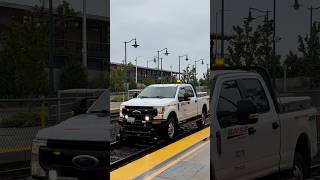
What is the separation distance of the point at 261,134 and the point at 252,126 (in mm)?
160

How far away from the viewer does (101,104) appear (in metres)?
1.74

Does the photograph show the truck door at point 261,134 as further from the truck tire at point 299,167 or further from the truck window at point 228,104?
the truck tire at point 299,167

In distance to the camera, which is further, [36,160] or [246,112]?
[246,112]

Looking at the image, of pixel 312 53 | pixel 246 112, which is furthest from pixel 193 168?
pixel 312 53

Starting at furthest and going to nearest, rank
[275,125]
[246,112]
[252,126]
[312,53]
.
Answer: [312,53]
[275,125]
[252,126]
[246,112]

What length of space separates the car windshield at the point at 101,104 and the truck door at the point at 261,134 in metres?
0.70

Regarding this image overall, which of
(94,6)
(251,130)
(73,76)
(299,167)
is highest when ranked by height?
(94,6)

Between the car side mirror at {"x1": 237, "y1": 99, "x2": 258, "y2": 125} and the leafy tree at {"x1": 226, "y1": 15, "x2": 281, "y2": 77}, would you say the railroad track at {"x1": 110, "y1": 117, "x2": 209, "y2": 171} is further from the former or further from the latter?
the leafy tree at {"x1": 226, "y1": 15, "x2": 281, "y2": 77}

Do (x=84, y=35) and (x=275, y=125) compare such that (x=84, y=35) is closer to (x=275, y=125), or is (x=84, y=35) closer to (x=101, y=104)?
(x=101, y=104)

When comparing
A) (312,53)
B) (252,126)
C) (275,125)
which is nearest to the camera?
(252,126)

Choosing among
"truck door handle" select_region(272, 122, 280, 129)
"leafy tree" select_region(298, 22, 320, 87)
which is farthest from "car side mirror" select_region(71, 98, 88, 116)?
"leafy tree" select_region(298, 22, 320, 87)

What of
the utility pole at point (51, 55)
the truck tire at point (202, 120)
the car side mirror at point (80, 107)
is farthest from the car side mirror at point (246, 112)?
the utility pole at point (51, 55)

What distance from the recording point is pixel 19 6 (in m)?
1.63

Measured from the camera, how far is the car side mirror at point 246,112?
205 cm
